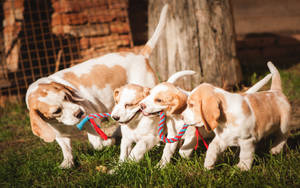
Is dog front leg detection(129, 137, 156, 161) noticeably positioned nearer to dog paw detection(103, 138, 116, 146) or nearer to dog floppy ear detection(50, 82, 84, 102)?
dog paw detection(103, 138, 116, 146)

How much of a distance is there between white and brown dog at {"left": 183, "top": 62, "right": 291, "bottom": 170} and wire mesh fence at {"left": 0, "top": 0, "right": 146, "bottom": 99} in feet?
12.0

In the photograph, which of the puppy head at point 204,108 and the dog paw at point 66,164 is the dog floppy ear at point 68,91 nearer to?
the dog paw at point 66,164

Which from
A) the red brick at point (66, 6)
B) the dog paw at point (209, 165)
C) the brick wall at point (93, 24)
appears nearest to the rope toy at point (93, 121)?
the dog paw at point (209, 165)

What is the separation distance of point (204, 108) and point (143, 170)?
81 centimetres

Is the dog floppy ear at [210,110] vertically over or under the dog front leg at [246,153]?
over

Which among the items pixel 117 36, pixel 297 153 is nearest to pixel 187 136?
pixel 297 153

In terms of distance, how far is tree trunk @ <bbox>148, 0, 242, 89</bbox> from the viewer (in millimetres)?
4449

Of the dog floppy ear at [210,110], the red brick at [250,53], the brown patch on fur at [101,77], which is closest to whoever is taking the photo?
the dog floppy ear at [210,110]

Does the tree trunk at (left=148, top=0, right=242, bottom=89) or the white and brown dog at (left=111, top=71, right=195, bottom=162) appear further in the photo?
the tree trunk at (left=148, top=0, right=242, bottom=89)

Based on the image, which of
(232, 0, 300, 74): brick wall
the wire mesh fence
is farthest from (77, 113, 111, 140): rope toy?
(232, 0, 300, 74): brick wall

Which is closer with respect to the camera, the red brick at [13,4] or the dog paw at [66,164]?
the dog paw at [66,164]

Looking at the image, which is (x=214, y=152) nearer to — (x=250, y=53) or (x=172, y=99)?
(x=172, y=99)

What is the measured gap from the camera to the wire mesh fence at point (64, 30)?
5.76 metres

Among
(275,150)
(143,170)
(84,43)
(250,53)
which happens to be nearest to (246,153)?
(275,150)
